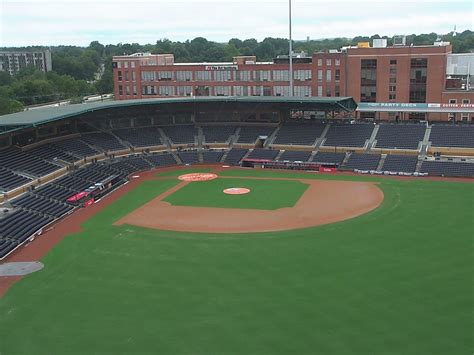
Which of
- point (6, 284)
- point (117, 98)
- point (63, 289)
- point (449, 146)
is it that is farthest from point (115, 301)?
point (117, 98)

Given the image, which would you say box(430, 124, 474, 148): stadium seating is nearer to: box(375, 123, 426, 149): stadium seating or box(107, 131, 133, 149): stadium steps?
box(375, 123, 426, 149): stadium seating

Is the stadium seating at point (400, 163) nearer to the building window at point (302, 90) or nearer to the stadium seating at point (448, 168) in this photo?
the stadium seating at point (448, 168)

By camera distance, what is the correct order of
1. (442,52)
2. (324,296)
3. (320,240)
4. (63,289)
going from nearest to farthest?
(324,296), (63,289), (320,240), (442,52)

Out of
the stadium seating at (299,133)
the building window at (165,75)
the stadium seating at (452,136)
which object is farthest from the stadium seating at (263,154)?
the building window at (165,75)

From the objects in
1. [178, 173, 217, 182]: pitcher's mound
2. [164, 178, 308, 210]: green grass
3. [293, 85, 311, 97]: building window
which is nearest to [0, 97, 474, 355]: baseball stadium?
[164, 178, 308, 210]: green grass

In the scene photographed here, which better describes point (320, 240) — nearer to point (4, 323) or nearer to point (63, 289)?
point (63, 289)

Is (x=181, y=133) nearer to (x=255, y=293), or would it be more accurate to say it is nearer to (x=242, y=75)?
(x=242, y=75)
